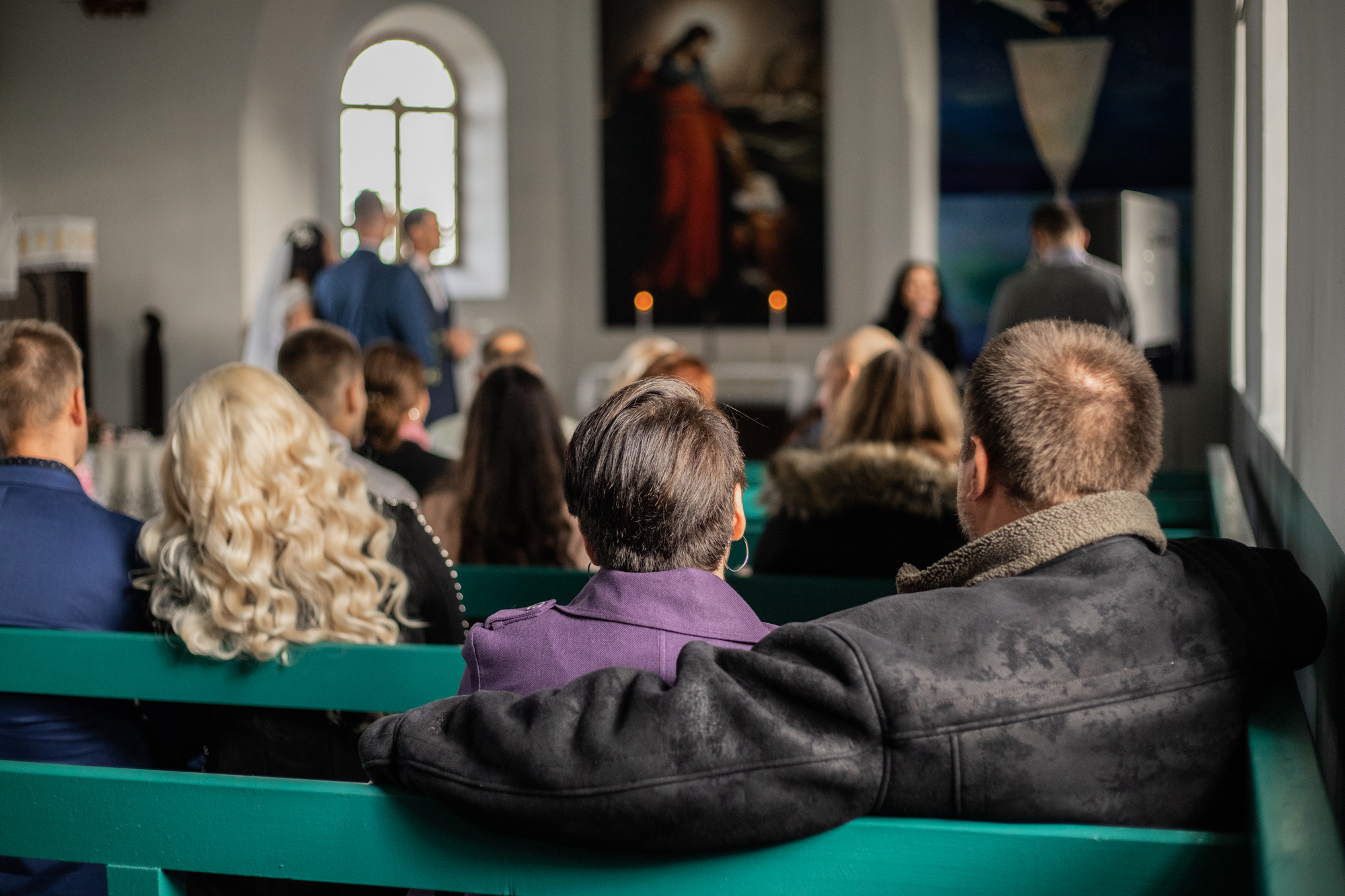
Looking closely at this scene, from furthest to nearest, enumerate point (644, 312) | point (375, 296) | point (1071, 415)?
1. point (644, 312)
2. point (375, 296)
3. point (1071, 415)

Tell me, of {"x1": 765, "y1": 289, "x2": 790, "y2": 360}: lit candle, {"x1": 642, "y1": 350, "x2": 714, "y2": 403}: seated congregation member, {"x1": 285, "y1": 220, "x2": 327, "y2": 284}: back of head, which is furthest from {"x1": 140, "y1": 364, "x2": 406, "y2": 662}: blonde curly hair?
{"x1": 765, "y1": 289, "x2": 790, "y2": 360}: lit candle

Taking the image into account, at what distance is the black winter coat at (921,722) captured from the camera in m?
1.17

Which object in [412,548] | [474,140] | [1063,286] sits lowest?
[412,548]

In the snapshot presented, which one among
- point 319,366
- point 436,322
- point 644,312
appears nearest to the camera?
point 319,366

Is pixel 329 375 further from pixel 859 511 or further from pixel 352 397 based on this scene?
pixel 859 511

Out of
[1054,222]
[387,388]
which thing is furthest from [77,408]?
[1054,222]

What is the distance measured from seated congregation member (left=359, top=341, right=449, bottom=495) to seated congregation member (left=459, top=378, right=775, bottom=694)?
2.51m

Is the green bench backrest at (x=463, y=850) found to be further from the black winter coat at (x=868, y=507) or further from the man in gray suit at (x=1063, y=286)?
the man in gray suit at (x=1063, y=286)

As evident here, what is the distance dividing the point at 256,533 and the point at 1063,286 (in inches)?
168

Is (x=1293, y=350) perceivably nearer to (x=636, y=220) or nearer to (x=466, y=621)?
(x=466, y=621)

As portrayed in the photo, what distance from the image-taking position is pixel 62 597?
7.71 feet

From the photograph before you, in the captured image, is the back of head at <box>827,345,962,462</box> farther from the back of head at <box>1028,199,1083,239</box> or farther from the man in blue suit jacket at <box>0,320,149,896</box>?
the back of head at <box>1028,199,1083,239</box>

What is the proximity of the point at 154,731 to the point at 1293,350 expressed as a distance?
2267mm

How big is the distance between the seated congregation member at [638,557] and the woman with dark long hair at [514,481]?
5.87 ft
